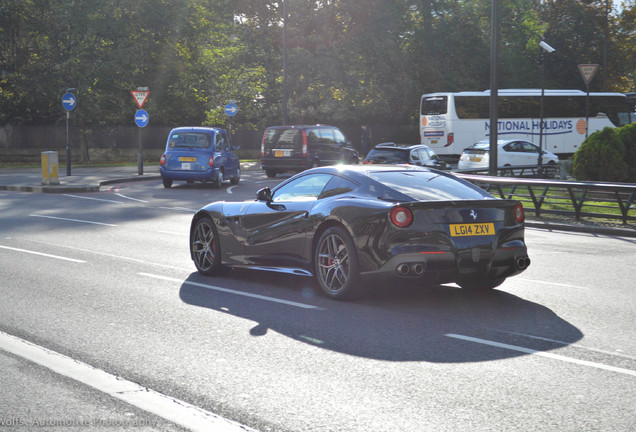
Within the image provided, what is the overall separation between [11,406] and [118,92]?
40.0m

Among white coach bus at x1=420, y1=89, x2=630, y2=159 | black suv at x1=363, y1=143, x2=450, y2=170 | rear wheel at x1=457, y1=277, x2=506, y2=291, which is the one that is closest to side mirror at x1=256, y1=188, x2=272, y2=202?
rear wheel at x1=457, y1=277, x2=506, y2=291

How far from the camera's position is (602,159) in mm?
20922

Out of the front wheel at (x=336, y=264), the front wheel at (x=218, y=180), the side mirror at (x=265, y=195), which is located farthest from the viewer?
the front wheel at (x=218, y=180)

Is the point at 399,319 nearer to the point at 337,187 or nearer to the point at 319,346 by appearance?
the point at 319,346

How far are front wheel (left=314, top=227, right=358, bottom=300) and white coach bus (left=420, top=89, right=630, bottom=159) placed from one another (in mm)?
33476

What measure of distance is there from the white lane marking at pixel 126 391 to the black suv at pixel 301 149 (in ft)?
78.0

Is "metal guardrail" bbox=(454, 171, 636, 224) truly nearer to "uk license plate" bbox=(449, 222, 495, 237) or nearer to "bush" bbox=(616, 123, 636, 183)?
"bush" bbox=(616, 123, 636, 183)

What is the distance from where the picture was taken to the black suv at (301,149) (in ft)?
97.6

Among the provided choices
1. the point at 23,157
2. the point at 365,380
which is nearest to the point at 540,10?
the point at 23,157

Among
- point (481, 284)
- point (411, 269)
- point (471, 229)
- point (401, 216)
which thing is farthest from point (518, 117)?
point (411, 269)

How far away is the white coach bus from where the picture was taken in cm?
4116

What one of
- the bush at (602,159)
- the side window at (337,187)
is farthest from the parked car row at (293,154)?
the side window at (337,187)

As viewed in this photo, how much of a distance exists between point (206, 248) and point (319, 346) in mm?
3800

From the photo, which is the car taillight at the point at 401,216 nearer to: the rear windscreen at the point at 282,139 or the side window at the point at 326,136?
the rear windscreen at the point at 282,139
